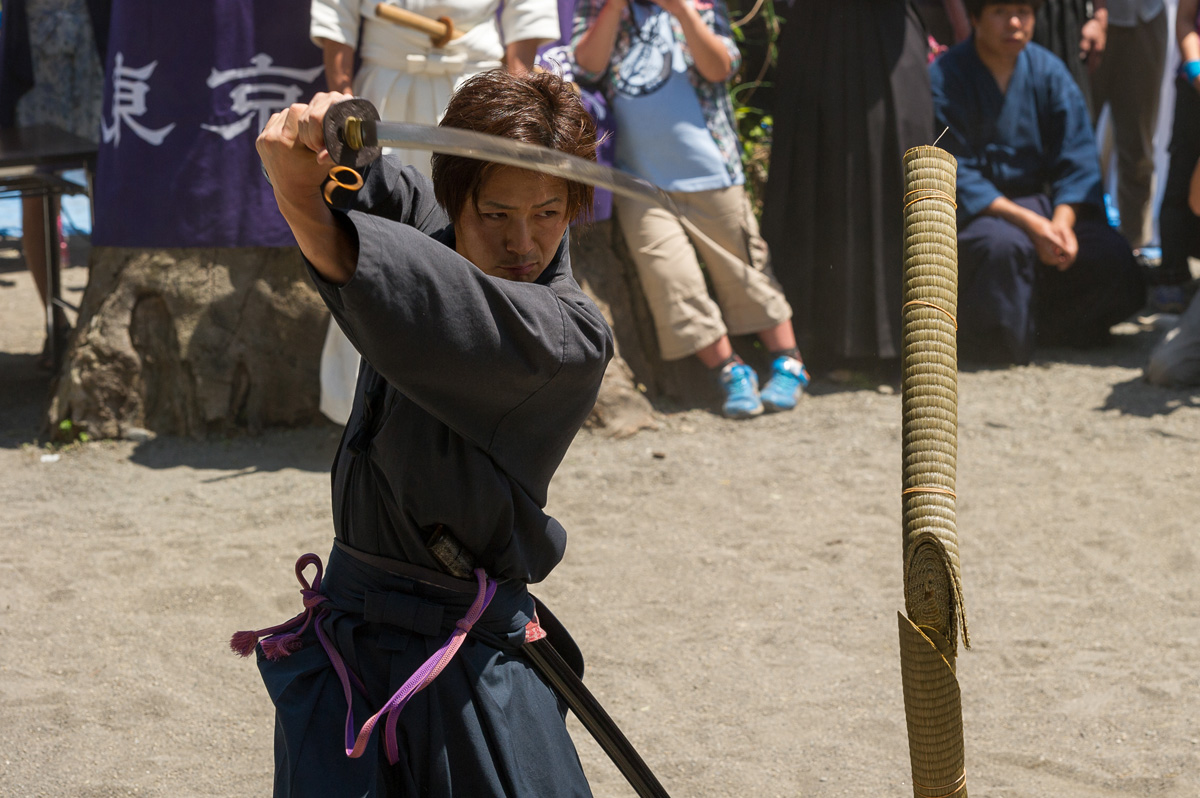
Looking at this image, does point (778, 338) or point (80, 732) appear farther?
point (778, 338)

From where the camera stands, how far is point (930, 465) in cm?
161

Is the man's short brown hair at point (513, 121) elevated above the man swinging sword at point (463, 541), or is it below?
above

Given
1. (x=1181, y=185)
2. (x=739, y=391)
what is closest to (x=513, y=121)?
(x=739, y=391)

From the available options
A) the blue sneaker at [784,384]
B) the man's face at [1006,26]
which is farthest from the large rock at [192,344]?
the man's face at [1006,26]

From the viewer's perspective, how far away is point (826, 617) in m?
3.50

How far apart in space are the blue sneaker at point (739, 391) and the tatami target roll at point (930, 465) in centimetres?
360

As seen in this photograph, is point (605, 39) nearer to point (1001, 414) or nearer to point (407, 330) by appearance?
point (1001, 414)

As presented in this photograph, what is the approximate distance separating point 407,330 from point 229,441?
3951 millimetres

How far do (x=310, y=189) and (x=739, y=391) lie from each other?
415 cm

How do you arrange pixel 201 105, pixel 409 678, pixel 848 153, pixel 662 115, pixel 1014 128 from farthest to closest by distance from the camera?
1. pixel 1014 128
2. pixel 848 153
3. pixel 662 115
4. pixel 201 105
5. pixel 409 678

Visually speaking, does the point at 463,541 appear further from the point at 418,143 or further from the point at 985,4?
the point at 985,4

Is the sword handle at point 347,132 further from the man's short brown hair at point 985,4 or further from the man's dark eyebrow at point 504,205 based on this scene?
the man's short brown hair at point 985,4

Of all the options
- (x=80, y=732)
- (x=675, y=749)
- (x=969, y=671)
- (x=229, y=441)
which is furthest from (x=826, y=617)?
(x=229, y=441)

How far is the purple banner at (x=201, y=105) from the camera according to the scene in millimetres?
4633
